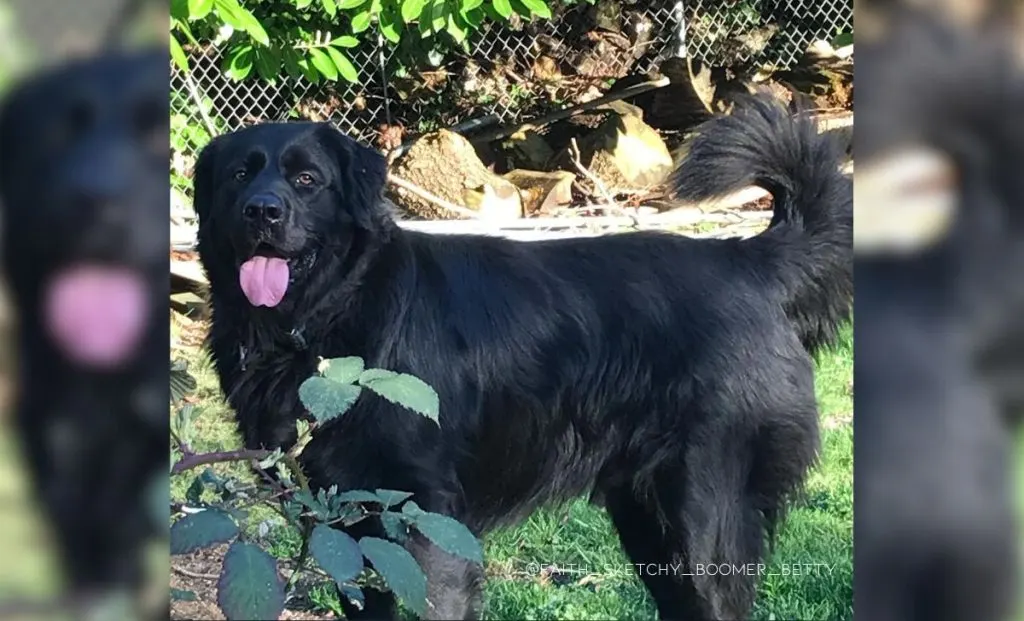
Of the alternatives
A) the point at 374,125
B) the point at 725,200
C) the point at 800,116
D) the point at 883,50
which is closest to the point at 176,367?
the point at 374,125

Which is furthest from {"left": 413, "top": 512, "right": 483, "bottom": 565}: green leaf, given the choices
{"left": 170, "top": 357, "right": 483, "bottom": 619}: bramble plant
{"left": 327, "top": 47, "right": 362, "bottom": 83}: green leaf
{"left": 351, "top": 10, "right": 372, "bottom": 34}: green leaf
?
{"left": 351, "top": 10, "right": 372, "bottom": 34}: green leaf

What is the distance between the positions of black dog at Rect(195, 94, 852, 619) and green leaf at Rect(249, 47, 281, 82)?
202mm

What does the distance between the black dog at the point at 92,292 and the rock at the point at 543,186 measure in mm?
925

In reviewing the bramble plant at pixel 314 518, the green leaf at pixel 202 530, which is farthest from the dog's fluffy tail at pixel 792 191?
the green leaf at pixel 202 530

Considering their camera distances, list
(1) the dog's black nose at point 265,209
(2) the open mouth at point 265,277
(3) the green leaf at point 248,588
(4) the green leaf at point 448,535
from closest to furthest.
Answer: (3) the green leaf at point 248,588 < (4) the green leaf at point 448,535 < (1) the dog's black nose at point 265,209 < (2) the open mouth at point 265,277

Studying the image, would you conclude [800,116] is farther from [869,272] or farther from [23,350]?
[23,350]

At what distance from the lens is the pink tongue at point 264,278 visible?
9.64 ft

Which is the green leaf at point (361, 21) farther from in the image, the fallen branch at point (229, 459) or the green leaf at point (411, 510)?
the green leaf at point (411, 510)

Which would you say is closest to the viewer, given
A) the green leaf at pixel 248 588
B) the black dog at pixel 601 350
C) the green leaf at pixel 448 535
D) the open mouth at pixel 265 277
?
the green leaf at pixel 248 588

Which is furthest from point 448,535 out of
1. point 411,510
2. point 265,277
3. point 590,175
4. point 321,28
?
point 321,28

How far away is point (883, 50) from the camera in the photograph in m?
3.01

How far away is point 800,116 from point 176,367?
1.80 metres

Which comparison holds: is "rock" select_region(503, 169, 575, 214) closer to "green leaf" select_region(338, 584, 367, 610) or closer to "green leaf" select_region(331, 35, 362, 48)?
"green leaf" select_region(331, 35, 362, 48)

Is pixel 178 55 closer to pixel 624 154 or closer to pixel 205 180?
pixel 205 180
